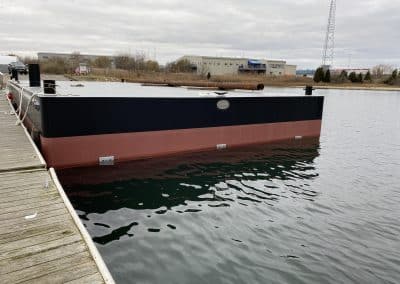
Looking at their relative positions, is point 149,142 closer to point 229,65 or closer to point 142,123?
point 142,123

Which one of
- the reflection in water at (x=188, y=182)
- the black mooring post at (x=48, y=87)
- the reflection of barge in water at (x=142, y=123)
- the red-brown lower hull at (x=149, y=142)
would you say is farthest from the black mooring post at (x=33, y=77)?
the reflection in water at (x=188, y=182)

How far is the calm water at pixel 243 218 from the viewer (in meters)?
4.21

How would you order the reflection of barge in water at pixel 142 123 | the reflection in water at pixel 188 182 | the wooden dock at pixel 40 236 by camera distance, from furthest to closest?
the reflection of barge in water at pixel 142 123, the reflection in water at pixel 188 182, the wooden dock at pixel 40 236

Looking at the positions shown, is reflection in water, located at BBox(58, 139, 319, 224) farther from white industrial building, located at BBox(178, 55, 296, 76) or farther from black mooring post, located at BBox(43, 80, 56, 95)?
white industrial building, located at BBox(178, 55, 296, 76)

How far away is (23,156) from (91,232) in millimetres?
2802

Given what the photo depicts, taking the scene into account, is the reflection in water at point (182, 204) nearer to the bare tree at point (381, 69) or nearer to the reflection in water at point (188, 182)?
the reflection in water at point (188, 182)

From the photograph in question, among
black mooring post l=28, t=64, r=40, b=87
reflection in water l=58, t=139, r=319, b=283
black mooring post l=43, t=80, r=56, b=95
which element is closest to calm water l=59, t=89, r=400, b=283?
reflection in water l=58, t=139, r=319, b=283

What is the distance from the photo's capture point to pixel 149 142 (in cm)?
888

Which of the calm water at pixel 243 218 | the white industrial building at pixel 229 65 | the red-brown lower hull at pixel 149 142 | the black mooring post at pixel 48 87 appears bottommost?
the calm water at pixel 243 218

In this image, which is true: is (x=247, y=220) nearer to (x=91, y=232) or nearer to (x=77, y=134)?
(x=91, y=232)

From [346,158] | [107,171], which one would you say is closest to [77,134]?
[107,171]

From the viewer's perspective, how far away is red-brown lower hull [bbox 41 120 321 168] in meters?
7.61

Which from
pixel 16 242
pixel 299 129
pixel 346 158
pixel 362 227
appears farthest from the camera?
pixel 299 129

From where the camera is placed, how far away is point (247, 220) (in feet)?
18.6
